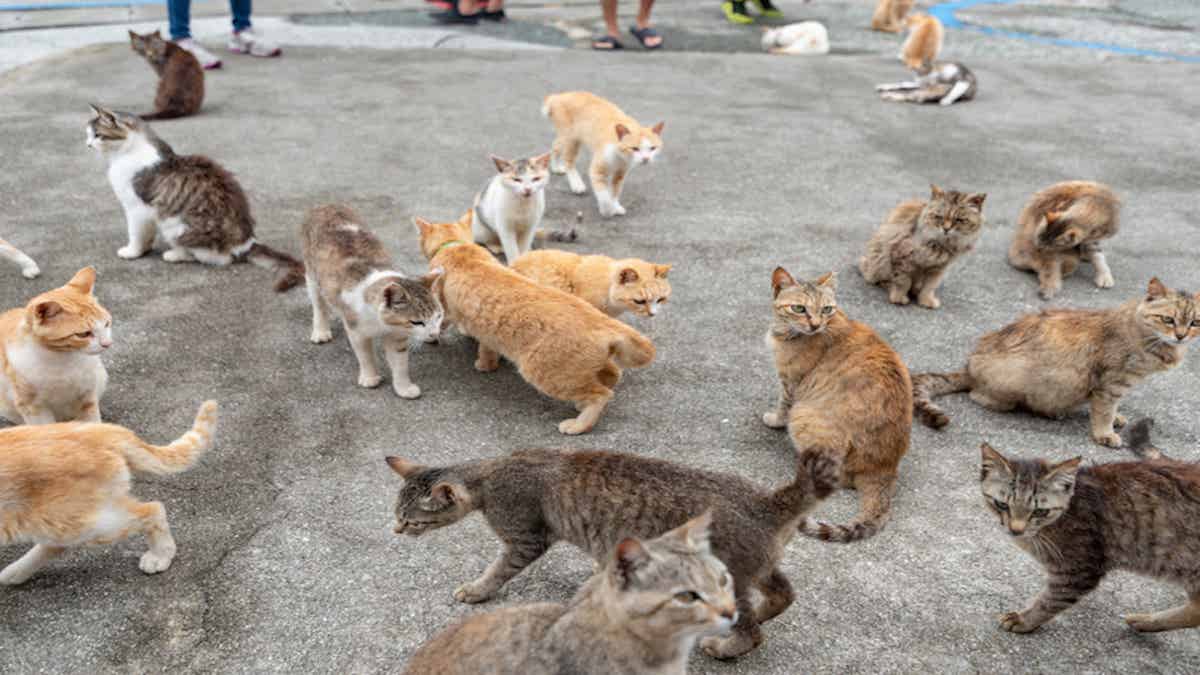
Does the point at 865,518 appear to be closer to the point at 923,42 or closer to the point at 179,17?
the point at 923,42

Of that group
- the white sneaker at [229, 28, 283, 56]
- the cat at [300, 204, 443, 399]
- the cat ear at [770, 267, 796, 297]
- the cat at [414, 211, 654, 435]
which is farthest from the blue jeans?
the cat ear at [770, 267, 796, 297]

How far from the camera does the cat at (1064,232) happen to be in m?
5.56

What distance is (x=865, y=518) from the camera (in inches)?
132

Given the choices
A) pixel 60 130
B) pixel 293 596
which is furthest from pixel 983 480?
pixel 60 130

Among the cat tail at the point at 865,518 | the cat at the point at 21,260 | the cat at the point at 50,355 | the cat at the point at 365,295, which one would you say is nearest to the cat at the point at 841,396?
the cat tail at the point at 865,518

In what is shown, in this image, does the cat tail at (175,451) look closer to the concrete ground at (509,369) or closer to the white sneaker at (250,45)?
the concrete ground at (509,369)

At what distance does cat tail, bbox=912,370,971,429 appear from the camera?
4.15 m

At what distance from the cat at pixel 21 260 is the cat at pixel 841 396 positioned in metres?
4.58

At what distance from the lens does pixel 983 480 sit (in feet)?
9.89

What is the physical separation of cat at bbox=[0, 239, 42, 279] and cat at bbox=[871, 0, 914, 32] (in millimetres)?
12671

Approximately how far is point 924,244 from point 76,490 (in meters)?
4.73

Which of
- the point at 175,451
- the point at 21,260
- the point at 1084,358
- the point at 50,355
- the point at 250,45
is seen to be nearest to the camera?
the point at 175,451

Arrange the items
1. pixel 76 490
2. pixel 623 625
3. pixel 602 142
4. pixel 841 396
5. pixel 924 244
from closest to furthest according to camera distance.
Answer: pixel 623 625, pixel 76 490, pixel 841 396, pixel 924 244, pixel 602 142

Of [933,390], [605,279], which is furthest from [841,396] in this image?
[605,279]
